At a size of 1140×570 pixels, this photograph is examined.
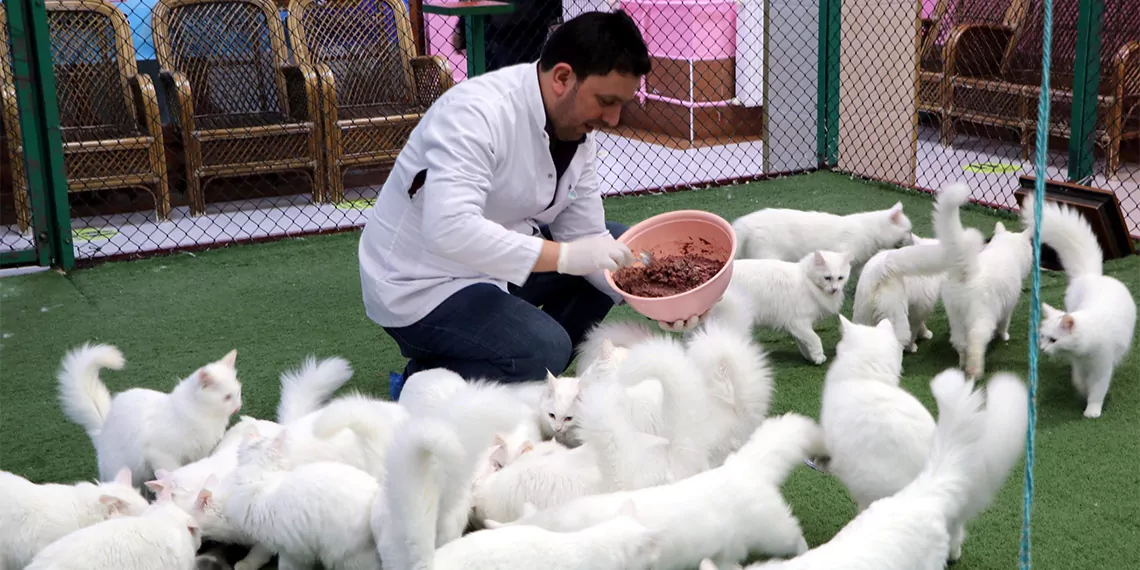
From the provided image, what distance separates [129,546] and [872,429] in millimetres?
1556

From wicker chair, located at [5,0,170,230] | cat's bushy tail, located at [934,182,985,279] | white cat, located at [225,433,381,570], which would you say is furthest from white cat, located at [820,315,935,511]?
wicker chair, located at [5,0,170,230]

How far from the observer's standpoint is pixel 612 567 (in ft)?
6.49

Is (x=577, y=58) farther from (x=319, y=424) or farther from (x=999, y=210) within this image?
(x=999, y=210)

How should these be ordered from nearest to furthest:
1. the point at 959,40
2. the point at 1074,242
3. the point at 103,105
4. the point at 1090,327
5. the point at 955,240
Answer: the point at 1090,327 → the point at 955,240 → the point at 1074,242 → the point at 103,105 → the point at 959,40

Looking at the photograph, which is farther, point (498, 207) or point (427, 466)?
point (498, 207)

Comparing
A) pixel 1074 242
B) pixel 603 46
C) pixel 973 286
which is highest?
pixel 603 46

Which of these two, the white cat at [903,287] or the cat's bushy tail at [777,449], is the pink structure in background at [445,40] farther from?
the cat's bushy tail at [777,449]

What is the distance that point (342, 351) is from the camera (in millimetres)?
3902

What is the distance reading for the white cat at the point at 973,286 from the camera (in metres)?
3.33

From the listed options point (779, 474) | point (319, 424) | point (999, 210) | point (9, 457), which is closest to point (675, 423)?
point (779, 474)

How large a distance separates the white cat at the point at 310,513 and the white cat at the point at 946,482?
0.72 m

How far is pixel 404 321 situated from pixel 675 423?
91 centimetres

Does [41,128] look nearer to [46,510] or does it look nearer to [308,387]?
[308,387]

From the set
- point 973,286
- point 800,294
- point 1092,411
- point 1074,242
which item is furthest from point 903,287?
point 1092,411
